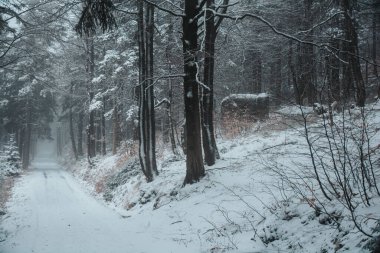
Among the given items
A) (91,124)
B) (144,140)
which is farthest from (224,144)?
(91,124)

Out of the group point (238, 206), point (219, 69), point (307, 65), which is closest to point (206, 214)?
point (238, 206)

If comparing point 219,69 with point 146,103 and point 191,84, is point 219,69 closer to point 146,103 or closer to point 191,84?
point 146,103

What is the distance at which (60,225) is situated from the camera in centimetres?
1068

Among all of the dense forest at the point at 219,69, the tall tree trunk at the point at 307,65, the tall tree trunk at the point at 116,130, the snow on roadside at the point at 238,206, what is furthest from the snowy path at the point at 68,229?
the tall tree trunk at the point at 116,130

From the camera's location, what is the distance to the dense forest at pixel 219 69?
608 centimetres

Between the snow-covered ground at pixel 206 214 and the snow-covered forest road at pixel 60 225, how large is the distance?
2cm

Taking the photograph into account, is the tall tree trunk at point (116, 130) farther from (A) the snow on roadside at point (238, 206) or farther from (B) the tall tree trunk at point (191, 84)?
(B) the tall tree trunk at point (191, 84)

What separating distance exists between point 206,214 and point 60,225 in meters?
4.78

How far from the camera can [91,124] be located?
2878 centimetres

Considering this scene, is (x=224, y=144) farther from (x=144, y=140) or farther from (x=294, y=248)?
(x=294, y=248)

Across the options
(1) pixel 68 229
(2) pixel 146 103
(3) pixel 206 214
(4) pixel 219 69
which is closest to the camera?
(3) pixel 206 214

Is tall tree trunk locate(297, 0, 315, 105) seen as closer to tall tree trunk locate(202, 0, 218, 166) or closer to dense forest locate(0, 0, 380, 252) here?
dense forest locate(0, 0, 380, 252)

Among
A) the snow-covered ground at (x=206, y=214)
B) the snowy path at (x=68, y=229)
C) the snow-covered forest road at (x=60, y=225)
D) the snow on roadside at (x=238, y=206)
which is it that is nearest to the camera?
the snow on roadside at (x=238, y=206)

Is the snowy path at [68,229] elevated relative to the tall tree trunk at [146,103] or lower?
lower
